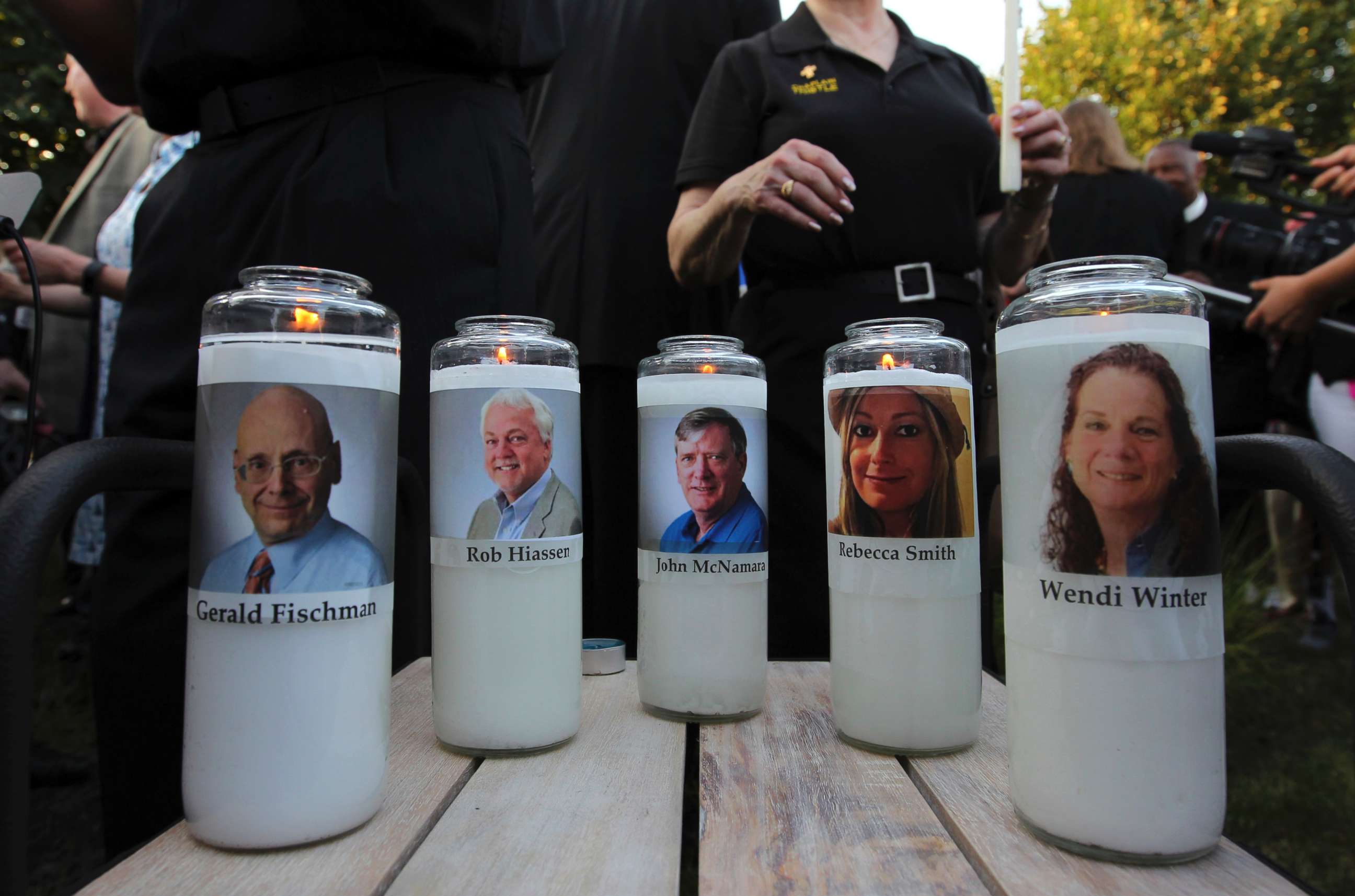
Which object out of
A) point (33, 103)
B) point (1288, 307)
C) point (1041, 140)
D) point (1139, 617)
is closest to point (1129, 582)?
point (1139, 617)

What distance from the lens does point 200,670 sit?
1.75 feet

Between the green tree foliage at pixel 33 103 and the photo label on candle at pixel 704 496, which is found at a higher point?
the green tree foliage at pixel 33 103

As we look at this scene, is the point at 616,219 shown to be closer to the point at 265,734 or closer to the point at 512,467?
the point at 512,467

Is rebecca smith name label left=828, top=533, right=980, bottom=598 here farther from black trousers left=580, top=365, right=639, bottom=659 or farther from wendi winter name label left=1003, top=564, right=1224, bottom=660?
black trousers left=580, top=365, right=639, bottom=659

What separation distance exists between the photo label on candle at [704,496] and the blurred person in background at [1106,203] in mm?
2390

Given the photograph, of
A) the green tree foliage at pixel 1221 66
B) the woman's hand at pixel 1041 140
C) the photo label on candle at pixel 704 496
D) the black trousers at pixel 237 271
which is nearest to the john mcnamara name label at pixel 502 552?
the photo label on candle at pixel 704 496

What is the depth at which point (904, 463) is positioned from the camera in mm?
670

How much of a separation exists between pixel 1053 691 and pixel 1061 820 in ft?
0.24

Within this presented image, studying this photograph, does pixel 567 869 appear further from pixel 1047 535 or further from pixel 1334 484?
pixel 1334 484

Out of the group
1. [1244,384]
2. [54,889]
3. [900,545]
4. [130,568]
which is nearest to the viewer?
[900,545]

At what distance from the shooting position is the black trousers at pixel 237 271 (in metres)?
0.99

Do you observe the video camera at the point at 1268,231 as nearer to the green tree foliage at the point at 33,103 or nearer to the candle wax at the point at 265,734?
the candle wax at the point at 265,734

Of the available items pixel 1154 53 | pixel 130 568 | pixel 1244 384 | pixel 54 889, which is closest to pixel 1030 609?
pixel 130 568

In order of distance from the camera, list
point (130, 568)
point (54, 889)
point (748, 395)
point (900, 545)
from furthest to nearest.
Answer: point (54, 889), point (130, 568), point (748, 395), point (900, 545)
